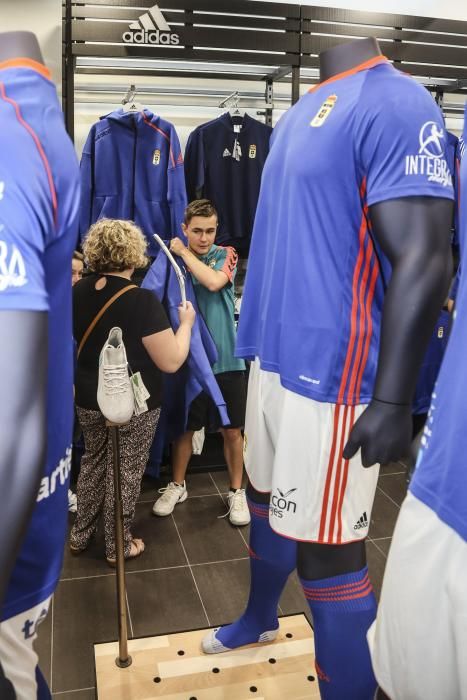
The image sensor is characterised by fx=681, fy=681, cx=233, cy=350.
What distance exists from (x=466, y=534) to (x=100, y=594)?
2.16m

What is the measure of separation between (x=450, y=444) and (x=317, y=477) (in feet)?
2.24

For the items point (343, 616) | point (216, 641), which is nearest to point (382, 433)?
point (343, 616)

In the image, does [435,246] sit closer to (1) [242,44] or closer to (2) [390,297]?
(2) [390,297]

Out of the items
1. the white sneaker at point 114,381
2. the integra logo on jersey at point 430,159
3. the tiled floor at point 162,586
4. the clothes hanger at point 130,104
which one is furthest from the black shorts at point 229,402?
the integra logo on jersey at point 430,159

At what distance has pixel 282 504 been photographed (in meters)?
1.72

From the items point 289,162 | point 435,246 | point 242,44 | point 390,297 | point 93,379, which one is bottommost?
point 93,379

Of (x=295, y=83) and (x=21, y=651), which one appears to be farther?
(x=295, y=83)

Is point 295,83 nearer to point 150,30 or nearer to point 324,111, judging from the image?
point 150,30

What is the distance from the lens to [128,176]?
3.77m

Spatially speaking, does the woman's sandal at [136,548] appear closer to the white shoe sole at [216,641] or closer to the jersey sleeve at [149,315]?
the white shoe sole at [216,641]

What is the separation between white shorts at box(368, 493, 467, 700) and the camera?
38.4 inches

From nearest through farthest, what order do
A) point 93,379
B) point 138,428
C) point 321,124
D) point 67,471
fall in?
point 67,471 → point 321,124 → point 93,379 → point 138,428

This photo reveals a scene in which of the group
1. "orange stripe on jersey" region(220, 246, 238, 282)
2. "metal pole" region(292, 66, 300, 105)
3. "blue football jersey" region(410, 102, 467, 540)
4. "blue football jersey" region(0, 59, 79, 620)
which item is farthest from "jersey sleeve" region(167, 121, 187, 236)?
"blue football jersey" region(410, 102, 467, 540)

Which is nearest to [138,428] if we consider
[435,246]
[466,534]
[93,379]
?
[93,379]
